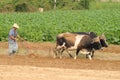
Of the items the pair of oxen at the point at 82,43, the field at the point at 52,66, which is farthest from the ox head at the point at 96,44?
the field at the point at 52,66

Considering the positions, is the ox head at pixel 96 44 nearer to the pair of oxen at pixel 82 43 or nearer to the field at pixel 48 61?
the pair of oxen at pixel 82 43

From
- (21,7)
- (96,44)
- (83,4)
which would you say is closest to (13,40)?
(96,44)

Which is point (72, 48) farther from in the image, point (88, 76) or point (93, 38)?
point (88, 76)

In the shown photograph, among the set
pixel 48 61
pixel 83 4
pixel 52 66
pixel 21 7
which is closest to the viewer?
pixel 52 66

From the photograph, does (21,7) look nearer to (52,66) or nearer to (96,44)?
(96,44)

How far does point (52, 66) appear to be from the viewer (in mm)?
16609

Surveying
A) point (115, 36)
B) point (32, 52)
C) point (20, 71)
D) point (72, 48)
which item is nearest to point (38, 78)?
point (20, 71)

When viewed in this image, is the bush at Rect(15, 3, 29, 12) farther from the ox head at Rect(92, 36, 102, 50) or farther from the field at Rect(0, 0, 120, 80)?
the ox head at Rect(92, 36, 102, 50)

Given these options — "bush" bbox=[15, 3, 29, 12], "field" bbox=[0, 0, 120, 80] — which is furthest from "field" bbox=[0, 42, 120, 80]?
"bush" bbox=[15, 3, 29, 12]

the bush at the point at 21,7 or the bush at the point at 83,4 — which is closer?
the bush at the point at 21,7

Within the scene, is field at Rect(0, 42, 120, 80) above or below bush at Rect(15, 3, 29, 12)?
above

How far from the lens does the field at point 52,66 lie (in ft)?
46.3

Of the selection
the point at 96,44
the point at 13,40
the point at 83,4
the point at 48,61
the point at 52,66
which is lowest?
the point at 83,4

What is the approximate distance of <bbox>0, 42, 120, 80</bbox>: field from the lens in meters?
14.1
